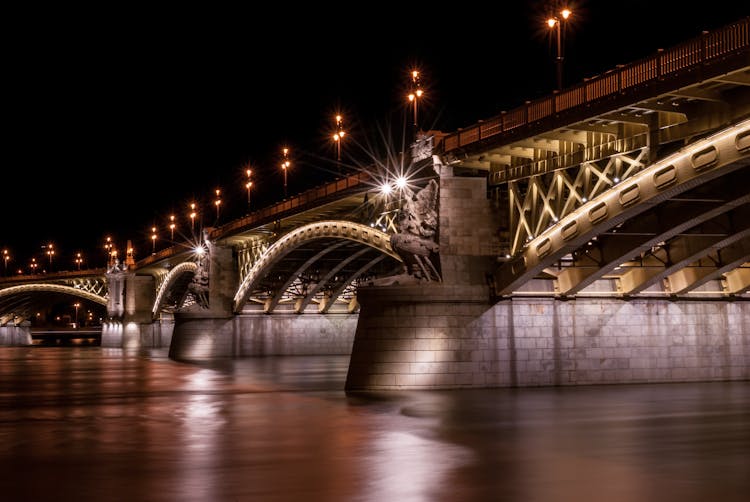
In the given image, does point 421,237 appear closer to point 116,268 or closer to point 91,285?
point 116,268

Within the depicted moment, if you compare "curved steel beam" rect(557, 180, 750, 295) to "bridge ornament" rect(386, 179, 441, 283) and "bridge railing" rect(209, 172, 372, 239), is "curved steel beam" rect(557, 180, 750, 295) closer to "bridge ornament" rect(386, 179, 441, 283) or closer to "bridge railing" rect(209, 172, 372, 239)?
"bridge ornament" rect(386, 179, 441, 283)

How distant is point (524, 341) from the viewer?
31.6 meters

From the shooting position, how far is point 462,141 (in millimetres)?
31938

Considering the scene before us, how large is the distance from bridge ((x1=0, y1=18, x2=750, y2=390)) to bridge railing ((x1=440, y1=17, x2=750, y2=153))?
0.14 ft

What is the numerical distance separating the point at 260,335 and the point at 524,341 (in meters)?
38.3

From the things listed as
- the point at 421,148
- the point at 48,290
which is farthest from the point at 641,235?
the point at 48,290

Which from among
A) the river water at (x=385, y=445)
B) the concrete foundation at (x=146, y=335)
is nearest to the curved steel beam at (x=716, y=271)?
the river water at (x=385, y=445)

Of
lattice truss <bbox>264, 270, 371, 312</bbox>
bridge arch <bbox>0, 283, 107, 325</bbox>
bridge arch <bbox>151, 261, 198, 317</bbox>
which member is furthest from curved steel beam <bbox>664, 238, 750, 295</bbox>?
bridge arch <bbox>0, 283, 107, 325</bbox>

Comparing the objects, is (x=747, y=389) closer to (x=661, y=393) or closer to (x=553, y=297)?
(x=661, y=393)

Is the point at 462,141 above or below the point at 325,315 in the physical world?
above

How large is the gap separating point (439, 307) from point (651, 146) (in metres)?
9.16

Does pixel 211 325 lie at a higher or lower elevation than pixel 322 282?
lower

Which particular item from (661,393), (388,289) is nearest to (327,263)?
(388,289)

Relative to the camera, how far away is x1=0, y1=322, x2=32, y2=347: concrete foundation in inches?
5512
